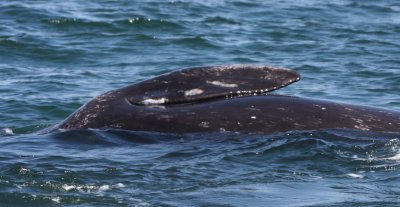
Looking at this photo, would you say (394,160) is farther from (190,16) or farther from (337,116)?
(190,16)

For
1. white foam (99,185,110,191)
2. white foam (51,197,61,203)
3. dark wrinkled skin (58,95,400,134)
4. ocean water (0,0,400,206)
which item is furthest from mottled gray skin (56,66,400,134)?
white foam (51,197,61,203)

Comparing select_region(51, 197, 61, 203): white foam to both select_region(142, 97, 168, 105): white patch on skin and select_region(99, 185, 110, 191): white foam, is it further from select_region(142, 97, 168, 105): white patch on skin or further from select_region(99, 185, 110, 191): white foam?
select_region(142, 97, 168, 105): white patch on skin

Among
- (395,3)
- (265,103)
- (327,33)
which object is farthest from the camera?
(395,3)

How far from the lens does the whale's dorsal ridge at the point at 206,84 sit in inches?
377

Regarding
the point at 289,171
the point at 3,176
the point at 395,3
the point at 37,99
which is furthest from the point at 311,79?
the point at 395,3

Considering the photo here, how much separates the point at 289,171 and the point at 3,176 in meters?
2.55

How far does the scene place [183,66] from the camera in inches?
685

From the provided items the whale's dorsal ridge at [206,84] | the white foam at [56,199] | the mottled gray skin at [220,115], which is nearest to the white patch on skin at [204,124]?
the mottled gray skin at [220,115]

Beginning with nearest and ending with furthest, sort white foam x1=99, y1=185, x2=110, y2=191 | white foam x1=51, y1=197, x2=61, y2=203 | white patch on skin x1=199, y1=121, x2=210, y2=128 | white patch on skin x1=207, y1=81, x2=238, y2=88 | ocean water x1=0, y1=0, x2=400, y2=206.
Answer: white foam x1=51, y1=197, x2=61, y2=203 < white foam x1=99, y1=185, x2=110, y2=191 < ocean water x1=0, y1=0, x2=400, y2=206 < white patch on skin x1=199, y1=121, x2=210, y2=128 < white patch on skin x1=207, y1=81, x2=238, y2=88

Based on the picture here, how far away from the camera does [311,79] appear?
16.5 metres

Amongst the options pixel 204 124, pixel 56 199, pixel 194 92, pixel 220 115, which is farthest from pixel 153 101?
pixel 56 199

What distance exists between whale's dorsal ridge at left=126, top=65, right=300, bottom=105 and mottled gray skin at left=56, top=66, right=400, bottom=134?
24 millimetres

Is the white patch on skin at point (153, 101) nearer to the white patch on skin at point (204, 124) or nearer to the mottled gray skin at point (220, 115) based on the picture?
the mottled gray skin at point (220, 115)

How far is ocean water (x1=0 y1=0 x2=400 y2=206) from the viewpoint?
8.07m
